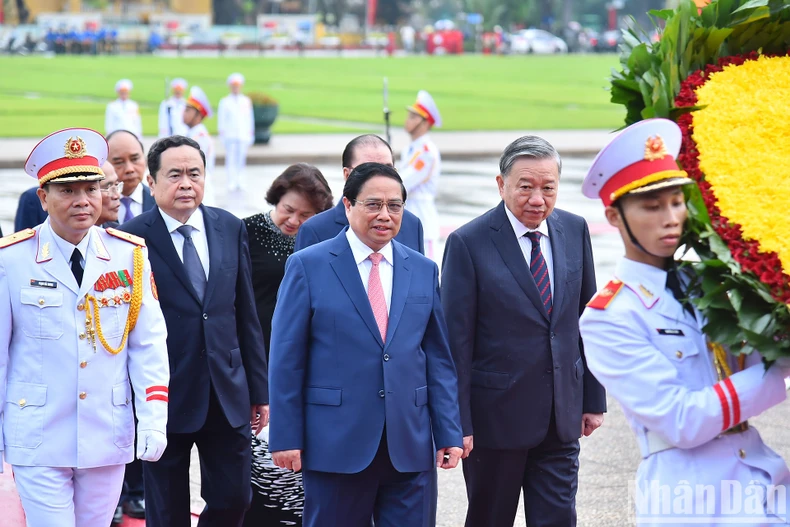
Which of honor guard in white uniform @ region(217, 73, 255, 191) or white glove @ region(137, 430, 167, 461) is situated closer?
white glove @ region(137, 430, 167, 461)

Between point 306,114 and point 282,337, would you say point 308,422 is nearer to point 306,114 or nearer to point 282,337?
point 282,337

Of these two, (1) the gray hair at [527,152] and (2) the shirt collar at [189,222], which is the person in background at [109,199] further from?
(1) the gray hair at [527,152]

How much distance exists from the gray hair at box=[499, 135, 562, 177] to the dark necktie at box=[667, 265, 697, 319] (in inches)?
52.4

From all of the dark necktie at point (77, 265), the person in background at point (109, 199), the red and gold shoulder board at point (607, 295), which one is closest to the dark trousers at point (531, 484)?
the red and gold shoulder board at point (607, 295)

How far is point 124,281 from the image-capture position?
4.59 metres

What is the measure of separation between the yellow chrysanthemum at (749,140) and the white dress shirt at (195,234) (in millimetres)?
2483

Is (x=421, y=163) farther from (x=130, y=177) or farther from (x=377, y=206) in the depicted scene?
(x=377, y=206)

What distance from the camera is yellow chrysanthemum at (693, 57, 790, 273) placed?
3430mm

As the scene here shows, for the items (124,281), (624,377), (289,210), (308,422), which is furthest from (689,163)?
(289,210)

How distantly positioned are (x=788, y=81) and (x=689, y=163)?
44 cm

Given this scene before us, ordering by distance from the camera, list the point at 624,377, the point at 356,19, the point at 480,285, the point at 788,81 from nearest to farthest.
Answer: the point at 624,377 → the point at 788,81 → the point at 480,285 → the point at 356,19

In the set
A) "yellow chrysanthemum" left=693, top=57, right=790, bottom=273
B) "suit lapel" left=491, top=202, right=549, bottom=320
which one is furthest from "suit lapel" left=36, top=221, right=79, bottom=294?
"yellow chrysanthemum" left=693, top=57, right=790, bottom=273

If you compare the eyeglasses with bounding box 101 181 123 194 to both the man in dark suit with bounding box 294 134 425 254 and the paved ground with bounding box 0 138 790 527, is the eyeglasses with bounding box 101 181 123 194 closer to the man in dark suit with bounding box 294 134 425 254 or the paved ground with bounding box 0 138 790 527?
the man in dark suit with bounding box 294 134 425 254

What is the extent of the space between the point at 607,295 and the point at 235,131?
18.0 meters
